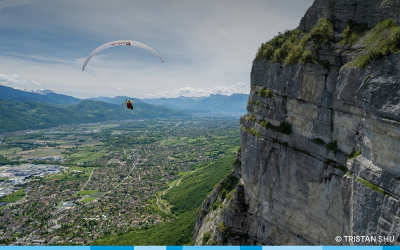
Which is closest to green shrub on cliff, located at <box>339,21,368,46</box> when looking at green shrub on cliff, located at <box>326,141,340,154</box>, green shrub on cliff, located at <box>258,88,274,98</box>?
green shrub on cliff, located at <box>258,88,274,98</box>

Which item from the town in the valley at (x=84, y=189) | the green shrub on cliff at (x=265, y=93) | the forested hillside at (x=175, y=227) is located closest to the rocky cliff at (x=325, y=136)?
the green shrub on cliff at (x=265, y=93)

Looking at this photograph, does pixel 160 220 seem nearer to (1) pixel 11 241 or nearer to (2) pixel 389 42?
(1) pixel 11 241

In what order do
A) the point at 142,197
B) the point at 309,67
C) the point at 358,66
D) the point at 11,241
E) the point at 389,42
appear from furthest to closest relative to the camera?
1. the point at 142,197
2. the point at 11,241
3. the point at 309,67
4. the point at 358,66
5. the point at 389,42

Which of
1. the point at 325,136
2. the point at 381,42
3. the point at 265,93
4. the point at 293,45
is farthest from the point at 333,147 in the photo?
the point at 293,45

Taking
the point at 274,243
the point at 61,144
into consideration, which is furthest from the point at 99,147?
the point at 274,243

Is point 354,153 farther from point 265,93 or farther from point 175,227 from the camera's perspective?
point 175,227

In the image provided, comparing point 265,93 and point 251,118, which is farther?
point 251,118

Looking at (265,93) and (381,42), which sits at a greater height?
(381,42)

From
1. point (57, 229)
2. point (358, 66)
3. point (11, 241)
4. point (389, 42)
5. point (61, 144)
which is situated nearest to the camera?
point (389, 42)
